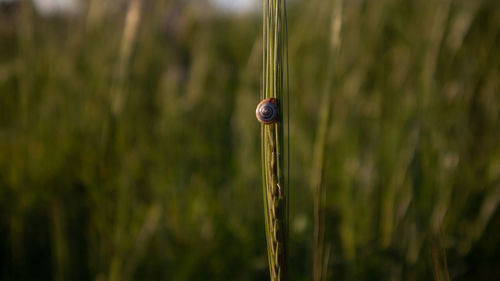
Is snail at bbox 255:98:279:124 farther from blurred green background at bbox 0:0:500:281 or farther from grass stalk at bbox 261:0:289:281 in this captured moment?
blurred green background at bbox 0:0:500:281

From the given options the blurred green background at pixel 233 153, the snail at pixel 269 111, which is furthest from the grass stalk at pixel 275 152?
the blurred green background at pixel 233 153

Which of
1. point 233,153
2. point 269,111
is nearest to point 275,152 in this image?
point 269,111

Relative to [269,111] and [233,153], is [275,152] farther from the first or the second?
[233,153]

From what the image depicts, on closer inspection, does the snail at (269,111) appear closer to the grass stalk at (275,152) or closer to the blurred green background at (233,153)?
the grass stalk at (275,152)

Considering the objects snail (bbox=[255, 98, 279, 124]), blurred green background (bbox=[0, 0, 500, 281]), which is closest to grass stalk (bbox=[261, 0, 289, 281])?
snail (bbox=[255, 98, 279, 124])

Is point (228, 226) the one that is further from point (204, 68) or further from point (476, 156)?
point (476, 156)

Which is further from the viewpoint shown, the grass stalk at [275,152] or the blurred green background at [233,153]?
the blurred green background at [233,153]
